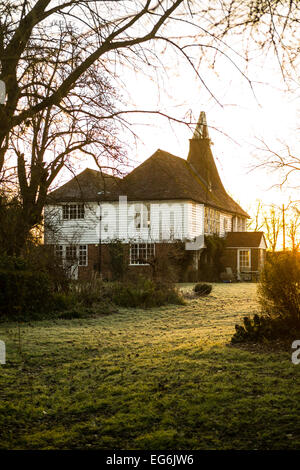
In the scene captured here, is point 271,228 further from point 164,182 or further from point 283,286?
point 283,286

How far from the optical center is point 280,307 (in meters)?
8.55

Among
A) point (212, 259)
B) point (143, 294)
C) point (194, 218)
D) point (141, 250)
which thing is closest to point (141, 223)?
point (141, 250)

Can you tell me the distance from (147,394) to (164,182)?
102 feet

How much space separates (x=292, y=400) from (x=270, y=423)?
26.0 inches

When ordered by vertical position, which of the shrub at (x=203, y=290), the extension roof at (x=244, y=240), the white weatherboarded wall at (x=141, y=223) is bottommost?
the shrub at (x=203, y=290)

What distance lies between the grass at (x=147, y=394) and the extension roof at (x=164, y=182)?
2.27 metres

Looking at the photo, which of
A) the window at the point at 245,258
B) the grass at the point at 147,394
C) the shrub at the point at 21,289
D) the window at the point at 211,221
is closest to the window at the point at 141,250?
the window at the point at 211,221

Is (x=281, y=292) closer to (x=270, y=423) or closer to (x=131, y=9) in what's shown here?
Result: (x=270, y=423)

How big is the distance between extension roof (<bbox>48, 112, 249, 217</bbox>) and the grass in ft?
7.44

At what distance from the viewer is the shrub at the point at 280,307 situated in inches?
332

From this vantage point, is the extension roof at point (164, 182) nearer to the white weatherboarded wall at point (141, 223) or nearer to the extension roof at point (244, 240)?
the white weatherboarded wall at point (141, 223)

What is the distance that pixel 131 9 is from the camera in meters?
6.61
